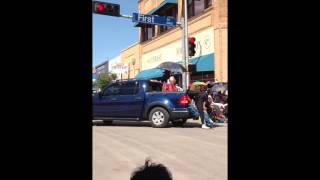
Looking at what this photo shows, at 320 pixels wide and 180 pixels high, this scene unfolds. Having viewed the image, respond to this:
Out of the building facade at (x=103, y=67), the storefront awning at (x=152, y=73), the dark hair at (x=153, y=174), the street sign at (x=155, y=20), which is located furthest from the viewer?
the building facade at (x=103, y=67)

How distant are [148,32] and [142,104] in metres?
23.4

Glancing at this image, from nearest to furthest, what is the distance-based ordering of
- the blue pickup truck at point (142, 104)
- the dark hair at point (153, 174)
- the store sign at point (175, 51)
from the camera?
1. the dark hair at point (153, 174)
2. the blue pickup truck at point (142, 104)
3. the store sign at point (175, 51)

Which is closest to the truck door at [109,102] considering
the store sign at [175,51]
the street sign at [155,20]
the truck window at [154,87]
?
the truck window at [154,87]

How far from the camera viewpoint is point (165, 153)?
8406mm

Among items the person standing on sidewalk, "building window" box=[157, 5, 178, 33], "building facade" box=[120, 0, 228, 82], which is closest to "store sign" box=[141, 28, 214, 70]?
"building facade" box=[120, 0, 228, 82]

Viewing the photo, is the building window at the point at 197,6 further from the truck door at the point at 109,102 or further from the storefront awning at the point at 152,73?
the truck door at the point at 109,102

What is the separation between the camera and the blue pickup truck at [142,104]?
1374 centimetres

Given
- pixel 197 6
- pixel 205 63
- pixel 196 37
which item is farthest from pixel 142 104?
pixel 197 6
